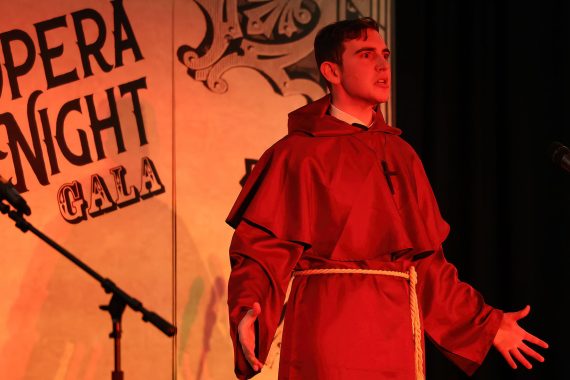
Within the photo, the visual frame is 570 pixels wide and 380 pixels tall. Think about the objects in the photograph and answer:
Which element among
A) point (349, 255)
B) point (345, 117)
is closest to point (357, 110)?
point (345, 117)

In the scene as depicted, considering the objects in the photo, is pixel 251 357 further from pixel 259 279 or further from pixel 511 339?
pixel 511 339

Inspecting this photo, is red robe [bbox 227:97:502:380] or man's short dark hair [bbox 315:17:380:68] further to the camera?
man's short dark hair [bbox 315:17:380:68]

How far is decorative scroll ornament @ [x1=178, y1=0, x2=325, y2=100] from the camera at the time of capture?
371 cm

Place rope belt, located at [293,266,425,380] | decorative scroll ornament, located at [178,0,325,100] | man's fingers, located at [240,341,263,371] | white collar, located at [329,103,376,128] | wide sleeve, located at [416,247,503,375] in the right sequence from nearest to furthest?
man's fingers, located at [240,341,263,371] → rope belt, located at [293,266,425,380] → wide sleeve, located at [416,247,503,375] → white collar, located at [329,103,376,128] → decorative scroll ornament, located at [178,0,325,100]

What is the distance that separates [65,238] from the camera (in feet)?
11.3

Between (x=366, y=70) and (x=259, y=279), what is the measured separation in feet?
2.36

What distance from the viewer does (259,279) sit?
2.30 meters

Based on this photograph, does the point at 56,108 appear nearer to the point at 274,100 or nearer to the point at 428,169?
the point at 274,100

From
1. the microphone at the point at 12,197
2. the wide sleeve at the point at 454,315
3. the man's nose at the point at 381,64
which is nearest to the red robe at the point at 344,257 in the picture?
the wide sleeve at the point at 454,315

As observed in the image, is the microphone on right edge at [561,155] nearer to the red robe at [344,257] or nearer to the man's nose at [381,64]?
the red robe at [344,257]

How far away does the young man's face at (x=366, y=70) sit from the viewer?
8.25 ft

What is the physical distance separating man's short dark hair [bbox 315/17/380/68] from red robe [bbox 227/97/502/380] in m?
0.17

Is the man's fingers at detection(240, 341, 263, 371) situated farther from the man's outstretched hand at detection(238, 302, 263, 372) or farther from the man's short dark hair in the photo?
the man's short dark hair

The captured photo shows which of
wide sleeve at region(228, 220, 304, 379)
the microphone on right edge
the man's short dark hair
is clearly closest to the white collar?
the man's short dark hair
